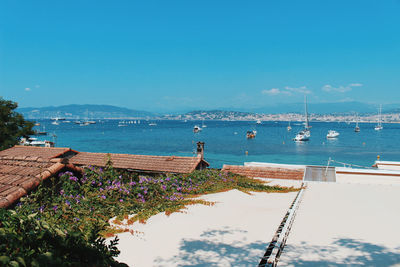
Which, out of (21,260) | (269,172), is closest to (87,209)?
(21,260)

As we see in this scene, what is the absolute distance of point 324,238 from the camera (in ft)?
17.5

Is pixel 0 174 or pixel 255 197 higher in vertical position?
pixel 0 174

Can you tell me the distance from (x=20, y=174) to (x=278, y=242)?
462 centimetres

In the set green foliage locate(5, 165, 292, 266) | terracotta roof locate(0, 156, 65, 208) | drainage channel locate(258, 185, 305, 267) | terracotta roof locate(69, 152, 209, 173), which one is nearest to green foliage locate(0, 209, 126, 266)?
green foliage locate(5, 165, 292, 266)

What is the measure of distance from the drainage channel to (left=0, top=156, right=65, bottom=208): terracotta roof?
3.84m

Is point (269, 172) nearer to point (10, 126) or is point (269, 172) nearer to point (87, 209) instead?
point (87, 209)

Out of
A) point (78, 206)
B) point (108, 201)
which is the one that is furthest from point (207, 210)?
point (78, 206)

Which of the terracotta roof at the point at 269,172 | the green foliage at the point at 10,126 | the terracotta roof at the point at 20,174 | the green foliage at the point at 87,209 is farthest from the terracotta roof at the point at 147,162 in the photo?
the green foliage at the point at 10,126

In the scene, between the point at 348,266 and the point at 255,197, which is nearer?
the point at 348,266

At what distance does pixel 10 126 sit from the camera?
29.7 metres

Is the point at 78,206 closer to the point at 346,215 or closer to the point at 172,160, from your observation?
the point at 346,215

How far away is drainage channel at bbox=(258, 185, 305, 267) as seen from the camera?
14.2 ft

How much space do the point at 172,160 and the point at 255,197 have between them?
A: 216 inches

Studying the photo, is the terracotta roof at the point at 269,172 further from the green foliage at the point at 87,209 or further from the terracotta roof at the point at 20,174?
the terracotta roof at the point at 20,174
